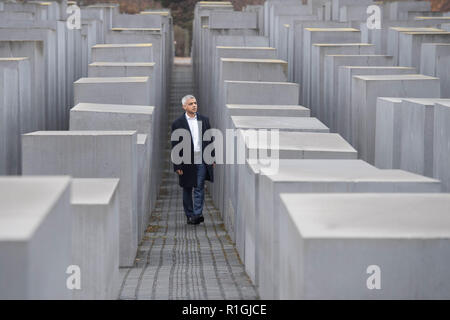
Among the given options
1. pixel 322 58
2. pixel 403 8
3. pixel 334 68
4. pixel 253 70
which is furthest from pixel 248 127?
pixel 403 8

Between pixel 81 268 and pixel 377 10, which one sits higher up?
pixel 377 10

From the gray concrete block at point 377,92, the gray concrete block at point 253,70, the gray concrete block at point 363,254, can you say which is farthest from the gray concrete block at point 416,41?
the gray concrete block at point 363,254

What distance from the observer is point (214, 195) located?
14906 mm

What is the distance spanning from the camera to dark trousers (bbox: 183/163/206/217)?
11578mm

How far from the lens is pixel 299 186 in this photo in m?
6.32

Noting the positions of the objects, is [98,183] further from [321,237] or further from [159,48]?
[159,48]

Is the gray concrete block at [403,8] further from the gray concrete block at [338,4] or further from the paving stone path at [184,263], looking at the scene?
the paving stone path at [184,263]

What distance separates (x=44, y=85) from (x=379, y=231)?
1014 cm

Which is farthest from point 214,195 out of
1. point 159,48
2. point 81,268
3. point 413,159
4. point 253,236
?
point 81,268

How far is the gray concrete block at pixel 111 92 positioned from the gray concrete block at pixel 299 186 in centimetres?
566

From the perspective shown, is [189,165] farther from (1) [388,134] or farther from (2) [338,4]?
(2) [338,4]

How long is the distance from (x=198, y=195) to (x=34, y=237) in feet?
25.6

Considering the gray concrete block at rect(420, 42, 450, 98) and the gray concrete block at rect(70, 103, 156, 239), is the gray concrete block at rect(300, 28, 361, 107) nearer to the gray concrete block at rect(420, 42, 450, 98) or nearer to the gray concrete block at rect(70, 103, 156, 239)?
the gray concrete block at rect(420, 42, 450, 98)

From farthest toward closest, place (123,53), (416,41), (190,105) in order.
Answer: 1. (123,53)
2. (416,41)
3. (190,105)
